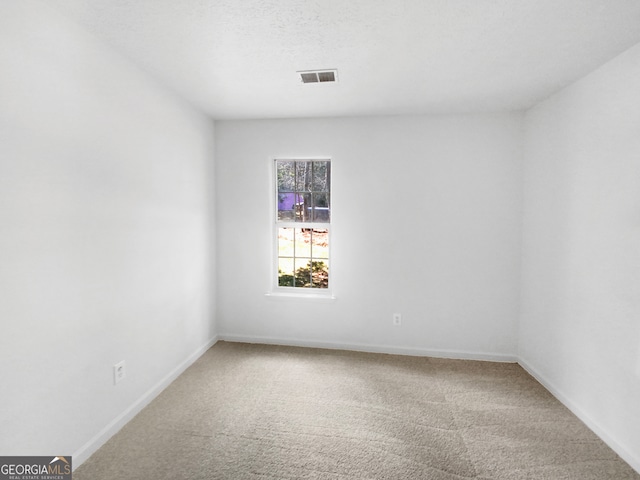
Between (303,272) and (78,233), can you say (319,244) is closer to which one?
(303,272)

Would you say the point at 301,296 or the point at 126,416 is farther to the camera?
the point at 301,296

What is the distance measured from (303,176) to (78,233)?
230 cm

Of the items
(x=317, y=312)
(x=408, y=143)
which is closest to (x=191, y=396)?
(x=317, y=312)

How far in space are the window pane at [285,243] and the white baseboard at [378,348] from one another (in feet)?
3.12

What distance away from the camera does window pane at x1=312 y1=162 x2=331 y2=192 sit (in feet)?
12.1

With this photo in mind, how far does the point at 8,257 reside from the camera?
4.93 ft

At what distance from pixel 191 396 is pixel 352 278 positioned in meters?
1.84

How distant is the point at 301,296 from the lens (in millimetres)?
3674

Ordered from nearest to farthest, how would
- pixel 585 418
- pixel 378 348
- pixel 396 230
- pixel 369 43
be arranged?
pixel 369 43, pixel 585 418, pixel 396 230, pixel 378 348

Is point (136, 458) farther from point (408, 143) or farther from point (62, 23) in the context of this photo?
point (408, 143)

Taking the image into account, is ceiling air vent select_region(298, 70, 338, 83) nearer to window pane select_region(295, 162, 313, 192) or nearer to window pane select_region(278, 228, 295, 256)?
window pane select_region(295, 162, 313, 192)

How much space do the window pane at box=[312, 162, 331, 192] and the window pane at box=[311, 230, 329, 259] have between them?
0.48m

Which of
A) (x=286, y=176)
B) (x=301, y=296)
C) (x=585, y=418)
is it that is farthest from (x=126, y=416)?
(x=585, y=418)

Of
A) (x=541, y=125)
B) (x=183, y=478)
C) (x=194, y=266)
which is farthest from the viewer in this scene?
(x=194, y=266)
